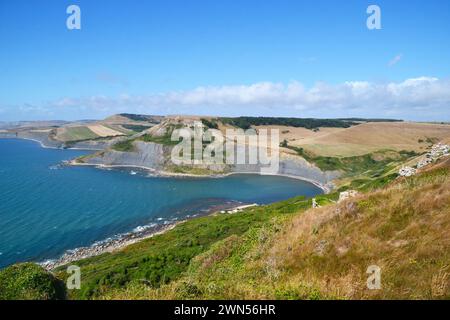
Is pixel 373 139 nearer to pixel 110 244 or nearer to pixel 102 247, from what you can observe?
pixel 110 244

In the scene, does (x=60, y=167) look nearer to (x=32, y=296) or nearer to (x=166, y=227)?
(x=166, y=227)

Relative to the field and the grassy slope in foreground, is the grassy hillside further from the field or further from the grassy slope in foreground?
the field

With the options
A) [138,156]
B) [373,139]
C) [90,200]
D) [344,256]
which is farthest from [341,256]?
[373,139]

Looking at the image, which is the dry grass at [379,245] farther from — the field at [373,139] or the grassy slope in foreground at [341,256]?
the field at [373,139]

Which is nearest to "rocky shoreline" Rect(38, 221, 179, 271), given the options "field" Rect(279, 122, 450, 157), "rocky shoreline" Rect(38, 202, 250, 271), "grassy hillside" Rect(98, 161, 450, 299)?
"rocky shoreline" Rect(38, 202, 250, 271)

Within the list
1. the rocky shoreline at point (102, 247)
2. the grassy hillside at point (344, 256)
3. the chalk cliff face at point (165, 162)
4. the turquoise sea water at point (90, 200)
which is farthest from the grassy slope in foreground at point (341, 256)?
the chalk cliff face at point (165, 162)

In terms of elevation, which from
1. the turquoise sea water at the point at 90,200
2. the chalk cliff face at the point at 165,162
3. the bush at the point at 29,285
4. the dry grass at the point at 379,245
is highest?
the dry grass at the point at 379,245
